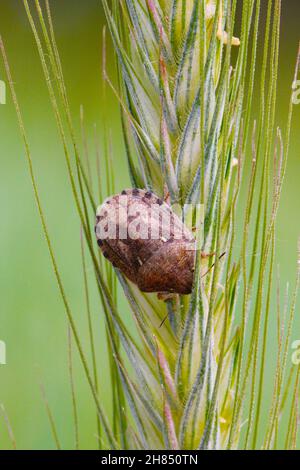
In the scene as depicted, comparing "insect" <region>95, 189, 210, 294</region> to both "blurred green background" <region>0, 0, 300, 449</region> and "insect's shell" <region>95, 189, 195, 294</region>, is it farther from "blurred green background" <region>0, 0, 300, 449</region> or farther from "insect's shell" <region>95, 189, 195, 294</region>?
"blurred green background" <region>0, 0, 300, 449</region>

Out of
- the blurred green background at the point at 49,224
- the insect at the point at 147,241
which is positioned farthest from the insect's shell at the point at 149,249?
the blurred green background at the point at 49,224

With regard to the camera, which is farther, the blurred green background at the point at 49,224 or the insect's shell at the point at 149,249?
the blurred green background at the point at 49,224

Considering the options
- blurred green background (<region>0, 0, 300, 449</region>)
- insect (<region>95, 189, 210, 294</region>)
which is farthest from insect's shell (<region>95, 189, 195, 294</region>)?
blurred green background (<region>0, 0, 300, 449</region>)

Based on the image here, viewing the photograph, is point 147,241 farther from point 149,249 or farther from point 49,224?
point 49,224

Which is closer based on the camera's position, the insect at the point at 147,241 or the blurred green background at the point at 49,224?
the insect at the point at 147,241

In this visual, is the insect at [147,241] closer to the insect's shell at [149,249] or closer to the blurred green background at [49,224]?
the insect's shell at [149,249]
